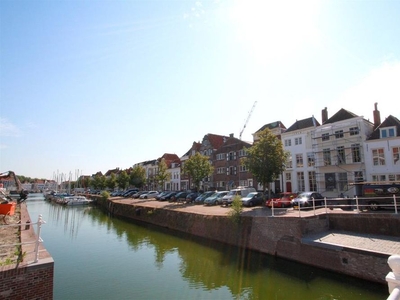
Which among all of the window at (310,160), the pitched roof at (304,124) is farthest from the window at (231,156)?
the window at (310,160)

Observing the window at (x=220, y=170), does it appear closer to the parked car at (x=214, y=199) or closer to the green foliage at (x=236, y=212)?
the parked car at (x=214, y=199)

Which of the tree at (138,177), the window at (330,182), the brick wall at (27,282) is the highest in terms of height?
the tree at (138,177)

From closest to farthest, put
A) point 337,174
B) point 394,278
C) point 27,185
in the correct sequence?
point 394,278 → point 337,174 → point 27,185

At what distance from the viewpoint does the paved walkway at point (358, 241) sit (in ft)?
41.1

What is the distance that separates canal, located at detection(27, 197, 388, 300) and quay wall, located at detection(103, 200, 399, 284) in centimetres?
48

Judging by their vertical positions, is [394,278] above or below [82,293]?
above

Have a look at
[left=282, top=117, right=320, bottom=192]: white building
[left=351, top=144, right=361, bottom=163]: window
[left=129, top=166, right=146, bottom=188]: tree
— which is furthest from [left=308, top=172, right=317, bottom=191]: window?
[left=129, top=166, right=146, bottom=188]: tree

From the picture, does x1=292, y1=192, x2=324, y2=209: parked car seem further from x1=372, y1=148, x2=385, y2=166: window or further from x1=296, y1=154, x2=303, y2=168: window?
x1=296, y1=154, x2=303, y2=168: window

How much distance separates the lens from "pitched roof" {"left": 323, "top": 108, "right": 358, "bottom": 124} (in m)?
33.1

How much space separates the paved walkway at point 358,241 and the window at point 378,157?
57.8 ft

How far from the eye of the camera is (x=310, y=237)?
15695 millimetres

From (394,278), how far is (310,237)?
13917 millimetres

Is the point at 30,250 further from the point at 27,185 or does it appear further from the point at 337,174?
the point at 27,185

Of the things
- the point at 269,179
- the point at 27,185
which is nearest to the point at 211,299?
the point at 269,179
